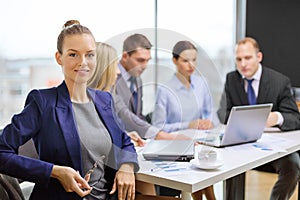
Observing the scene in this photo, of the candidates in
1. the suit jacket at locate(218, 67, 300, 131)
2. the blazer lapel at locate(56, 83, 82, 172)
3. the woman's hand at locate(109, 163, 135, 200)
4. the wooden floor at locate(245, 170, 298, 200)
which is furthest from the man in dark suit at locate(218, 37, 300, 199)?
the blazer lapel at locate(56, 83, 82, 172)

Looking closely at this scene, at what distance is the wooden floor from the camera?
11.4 feet

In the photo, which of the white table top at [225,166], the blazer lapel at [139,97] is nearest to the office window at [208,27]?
the blazer lapel at [139,97]

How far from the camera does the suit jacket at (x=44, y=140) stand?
1.52 meters

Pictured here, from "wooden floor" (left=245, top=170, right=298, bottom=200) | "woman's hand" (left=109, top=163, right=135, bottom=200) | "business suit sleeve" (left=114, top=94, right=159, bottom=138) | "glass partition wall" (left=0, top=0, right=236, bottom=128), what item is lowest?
"wooden floor" (left=245, top=170, right=298, bottom=200)

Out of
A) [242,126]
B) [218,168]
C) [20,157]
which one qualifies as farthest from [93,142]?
[242,126]

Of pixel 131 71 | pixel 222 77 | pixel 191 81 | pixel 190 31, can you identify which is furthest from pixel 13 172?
pixel 222 77

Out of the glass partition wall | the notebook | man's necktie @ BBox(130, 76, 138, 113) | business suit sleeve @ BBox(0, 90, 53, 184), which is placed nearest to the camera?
business suit sleeve @ BBox(0, 90, 53, 184)

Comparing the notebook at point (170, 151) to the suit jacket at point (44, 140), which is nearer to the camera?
the suit jacket at point (44, 140)

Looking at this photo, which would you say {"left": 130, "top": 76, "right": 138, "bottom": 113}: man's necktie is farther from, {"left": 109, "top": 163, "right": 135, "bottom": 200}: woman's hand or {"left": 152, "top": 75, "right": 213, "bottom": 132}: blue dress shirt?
{"left": 109, "top": 163, "right": 135, "bottom": 200}: woman's hand

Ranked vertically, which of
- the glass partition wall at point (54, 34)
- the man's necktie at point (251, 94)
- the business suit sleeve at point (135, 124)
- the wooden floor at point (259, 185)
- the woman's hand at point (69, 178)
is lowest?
the wooden floor at point (259, 185)

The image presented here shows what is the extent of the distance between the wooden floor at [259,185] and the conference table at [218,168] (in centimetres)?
118

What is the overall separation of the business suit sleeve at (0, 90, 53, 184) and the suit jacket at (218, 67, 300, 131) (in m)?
1.70

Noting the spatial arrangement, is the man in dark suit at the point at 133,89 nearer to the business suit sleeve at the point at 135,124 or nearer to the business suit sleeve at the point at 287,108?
the business suit sleeve at the point at 135,124

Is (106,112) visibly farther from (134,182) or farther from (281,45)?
(281,45)
